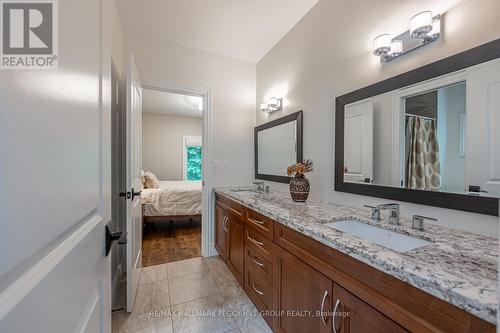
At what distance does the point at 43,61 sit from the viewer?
15.8 inches

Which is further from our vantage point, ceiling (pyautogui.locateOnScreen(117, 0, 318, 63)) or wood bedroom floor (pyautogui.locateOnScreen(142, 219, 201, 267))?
wood bedroom floor (pyautogui.locateOnScreen(142, 219, 201, 267))

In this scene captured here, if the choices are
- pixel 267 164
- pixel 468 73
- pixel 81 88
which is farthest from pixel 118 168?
pixel 468 73

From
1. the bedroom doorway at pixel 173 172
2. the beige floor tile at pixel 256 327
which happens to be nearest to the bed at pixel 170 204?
the bedroom doorway at pixel 173 172

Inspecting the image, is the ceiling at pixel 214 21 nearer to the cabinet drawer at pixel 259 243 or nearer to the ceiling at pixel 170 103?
the ceiling at pixel 170 103

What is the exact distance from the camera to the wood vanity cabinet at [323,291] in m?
0.65

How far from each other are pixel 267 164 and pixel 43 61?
239 centimetres

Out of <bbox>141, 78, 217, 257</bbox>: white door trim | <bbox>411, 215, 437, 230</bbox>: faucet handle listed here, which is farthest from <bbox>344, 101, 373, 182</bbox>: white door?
<bbox>141, 78, 217, 257</bbox>: white door trim

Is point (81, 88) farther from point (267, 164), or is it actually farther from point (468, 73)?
point (267, 164)

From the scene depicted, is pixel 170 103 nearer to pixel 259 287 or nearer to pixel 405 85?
pixel 259 287

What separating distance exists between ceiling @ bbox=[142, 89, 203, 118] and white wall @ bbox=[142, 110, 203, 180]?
0.75 feet

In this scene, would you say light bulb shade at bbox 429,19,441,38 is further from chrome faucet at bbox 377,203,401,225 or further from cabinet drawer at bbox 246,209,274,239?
cabinet drawer at bbox 246,209,274,239

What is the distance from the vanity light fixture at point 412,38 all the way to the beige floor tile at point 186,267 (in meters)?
2.53

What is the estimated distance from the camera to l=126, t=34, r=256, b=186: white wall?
2.49 meters

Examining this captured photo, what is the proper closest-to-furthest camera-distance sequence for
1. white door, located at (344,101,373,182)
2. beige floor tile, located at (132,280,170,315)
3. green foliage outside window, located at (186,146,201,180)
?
white door, located at (344,101,373,182) → beige floor tile, located at (132,280,170,315) → green foliage outside window, located at (186,146,201,180)
